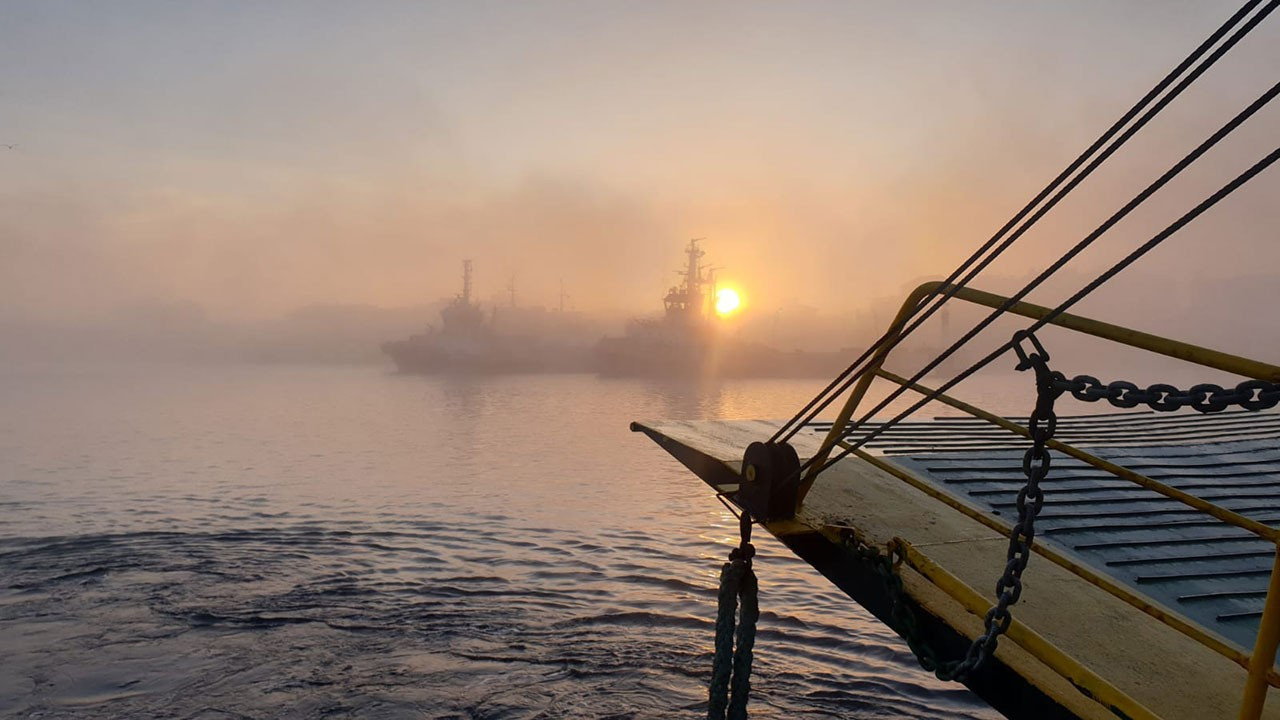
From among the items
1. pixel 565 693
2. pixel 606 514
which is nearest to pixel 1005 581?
pixel 565 693

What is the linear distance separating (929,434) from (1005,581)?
282 inches

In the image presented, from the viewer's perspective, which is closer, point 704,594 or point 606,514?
point 704,594

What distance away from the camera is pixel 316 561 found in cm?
1545

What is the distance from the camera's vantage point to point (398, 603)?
12.7 meters

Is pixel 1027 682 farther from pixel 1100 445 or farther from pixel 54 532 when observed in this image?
pixel 54 532

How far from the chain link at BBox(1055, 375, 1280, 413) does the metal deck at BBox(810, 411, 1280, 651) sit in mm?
2933

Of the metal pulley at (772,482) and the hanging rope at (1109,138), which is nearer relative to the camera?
the hanging rope at (1109,138)

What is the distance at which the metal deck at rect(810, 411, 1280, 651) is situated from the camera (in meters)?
5.71

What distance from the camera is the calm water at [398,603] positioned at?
30.1ft

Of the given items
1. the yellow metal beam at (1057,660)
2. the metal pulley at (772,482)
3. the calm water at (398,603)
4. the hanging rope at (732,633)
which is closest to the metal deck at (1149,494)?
the metal pulley at (772,482)

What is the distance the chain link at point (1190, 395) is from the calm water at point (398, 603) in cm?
669

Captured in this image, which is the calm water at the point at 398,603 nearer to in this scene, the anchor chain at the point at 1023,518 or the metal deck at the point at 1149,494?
the metal deck at the point at 1149,494

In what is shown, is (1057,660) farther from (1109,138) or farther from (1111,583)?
(1109,138)

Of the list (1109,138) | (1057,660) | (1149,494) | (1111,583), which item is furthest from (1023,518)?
(1149,494)
